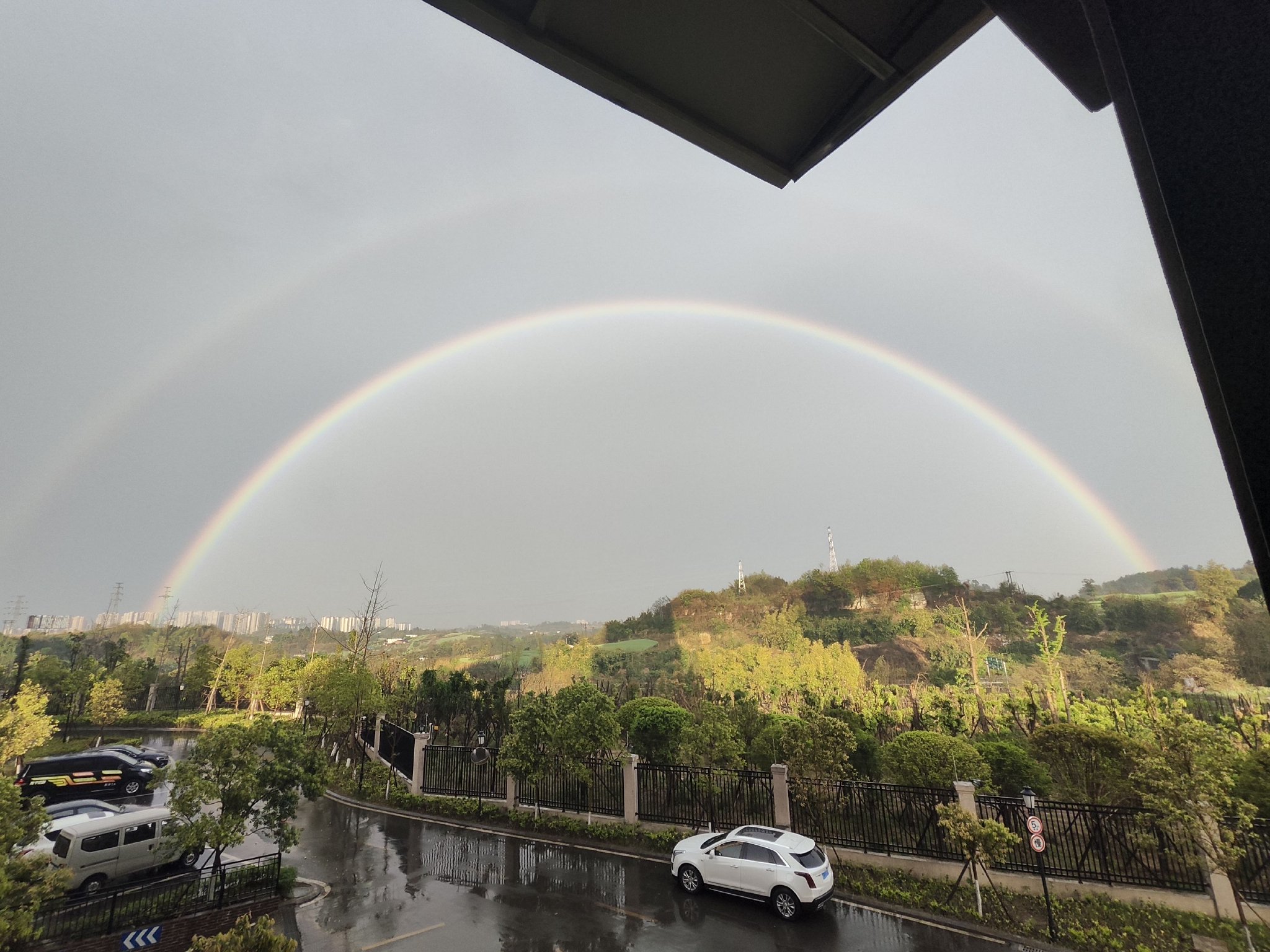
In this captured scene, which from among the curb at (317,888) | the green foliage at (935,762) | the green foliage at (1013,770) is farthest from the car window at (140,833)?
the green foliage at (1013,770)

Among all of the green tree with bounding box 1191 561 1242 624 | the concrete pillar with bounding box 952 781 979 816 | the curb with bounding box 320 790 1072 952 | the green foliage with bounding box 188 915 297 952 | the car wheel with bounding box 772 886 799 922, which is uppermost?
the green tree with bounding box 1191 561 1242 624

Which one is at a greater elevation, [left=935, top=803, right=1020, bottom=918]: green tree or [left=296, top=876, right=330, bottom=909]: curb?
[left=935, top=803, right=1020, bottom=918]: green tree

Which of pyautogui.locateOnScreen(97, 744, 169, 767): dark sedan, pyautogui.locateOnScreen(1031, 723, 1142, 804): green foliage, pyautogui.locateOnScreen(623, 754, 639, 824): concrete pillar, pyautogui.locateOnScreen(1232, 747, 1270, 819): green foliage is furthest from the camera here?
pyautogui.locateOnScreen(97, 744, 169, 767): dark sedan

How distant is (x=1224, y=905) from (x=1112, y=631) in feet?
87.7

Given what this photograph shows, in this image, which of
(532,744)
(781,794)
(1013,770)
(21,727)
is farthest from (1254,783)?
(21,727)

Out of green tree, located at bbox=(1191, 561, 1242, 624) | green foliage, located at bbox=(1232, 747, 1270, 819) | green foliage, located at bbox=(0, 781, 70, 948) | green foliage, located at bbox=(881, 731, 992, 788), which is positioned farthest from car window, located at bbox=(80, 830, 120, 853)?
green tree, located at bbox=(1191, 561, 1242, 624)

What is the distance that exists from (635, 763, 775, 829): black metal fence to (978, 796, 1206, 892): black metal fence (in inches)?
174

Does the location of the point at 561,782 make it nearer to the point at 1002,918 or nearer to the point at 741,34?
the point at 1002,918

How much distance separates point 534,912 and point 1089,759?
1115 centimetres

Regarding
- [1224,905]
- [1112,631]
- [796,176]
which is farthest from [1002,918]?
[1112,631]

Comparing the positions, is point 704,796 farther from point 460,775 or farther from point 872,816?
point 460,775

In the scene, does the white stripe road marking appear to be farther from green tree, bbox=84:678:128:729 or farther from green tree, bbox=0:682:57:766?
green tree, bbox=84:678:128:729

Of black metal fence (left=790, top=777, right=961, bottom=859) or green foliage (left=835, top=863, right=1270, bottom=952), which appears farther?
black metal fence (left=790, top=777, right=961, bottom=859)

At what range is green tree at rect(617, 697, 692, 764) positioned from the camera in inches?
655
